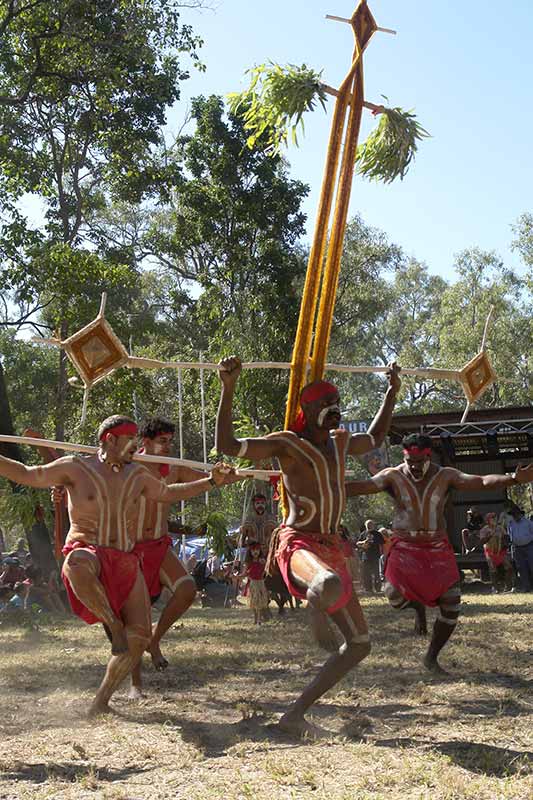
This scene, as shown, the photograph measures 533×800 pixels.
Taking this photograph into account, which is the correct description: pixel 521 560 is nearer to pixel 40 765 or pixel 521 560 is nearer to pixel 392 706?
pixel 392 706

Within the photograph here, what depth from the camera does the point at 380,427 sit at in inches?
273

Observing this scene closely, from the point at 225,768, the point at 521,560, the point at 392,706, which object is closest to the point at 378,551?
the point at 521,560

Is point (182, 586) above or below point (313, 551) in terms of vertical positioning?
below

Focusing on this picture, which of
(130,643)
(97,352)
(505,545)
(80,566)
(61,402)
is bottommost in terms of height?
(505,545)

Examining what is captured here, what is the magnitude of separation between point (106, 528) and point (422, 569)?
8.71 ft

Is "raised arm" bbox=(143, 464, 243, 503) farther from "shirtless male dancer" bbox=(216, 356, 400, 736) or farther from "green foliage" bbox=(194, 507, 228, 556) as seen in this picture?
"green foliage" bbox=(194, 507, 228, 556)

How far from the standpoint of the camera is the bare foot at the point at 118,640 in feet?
20.0

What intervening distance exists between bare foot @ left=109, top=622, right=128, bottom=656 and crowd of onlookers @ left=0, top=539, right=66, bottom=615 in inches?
362

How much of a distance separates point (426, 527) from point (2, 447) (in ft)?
30.7

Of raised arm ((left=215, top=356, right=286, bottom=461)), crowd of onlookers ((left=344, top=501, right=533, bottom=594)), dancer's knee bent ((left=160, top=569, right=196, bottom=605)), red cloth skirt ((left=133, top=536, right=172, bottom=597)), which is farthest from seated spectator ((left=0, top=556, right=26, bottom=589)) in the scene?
raised arm ((left=215, top=356, right=286, bottom=461))

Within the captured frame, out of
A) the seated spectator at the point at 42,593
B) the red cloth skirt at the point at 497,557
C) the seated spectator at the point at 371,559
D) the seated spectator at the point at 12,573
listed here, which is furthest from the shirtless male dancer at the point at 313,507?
the seated spectator at the point at 371,559

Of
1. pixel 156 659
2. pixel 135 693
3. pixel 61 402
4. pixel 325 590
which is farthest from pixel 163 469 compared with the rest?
pixel 61 402

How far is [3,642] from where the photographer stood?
1189 cm

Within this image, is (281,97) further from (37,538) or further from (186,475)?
(37,538)
